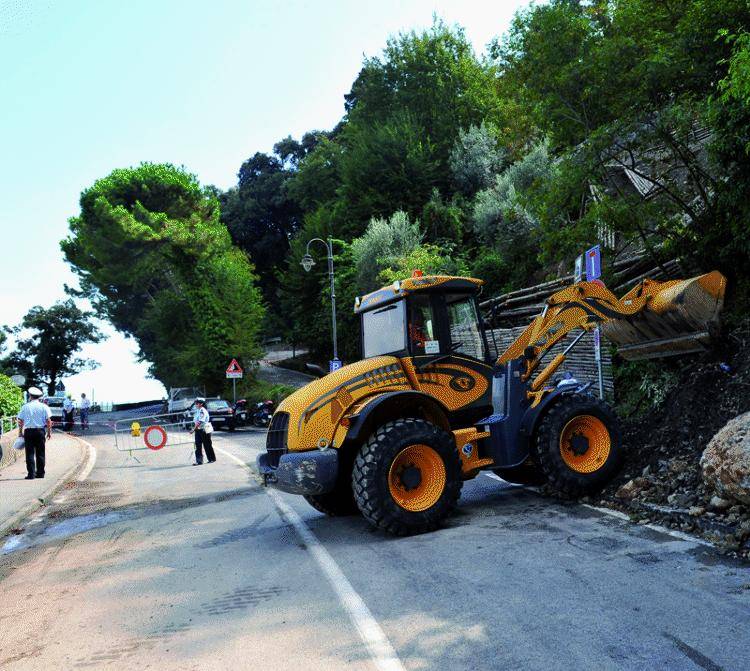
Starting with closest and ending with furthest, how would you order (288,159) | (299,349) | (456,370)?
(456,370), (299,349), (288,159)

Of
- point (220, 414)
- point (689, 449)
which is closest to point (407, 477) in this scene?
point (689, 449)

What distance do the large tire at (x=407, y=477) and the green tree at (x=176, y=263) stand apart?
3528cm

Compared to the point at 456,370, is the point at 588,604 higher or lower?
lower

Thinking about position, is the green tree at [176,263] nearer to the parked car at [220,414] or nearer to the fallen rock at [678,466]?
the parked car at [220,414]

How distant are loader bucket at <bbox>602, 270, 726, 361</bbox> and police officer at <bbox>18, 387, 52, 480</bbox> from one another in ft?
37.9

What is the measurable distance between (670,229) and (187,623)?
398 inches

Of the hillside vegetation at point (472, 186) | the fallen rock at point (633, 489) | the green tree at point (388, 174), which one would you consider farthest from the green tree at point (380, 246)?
the fallen rock at point (633, 489)

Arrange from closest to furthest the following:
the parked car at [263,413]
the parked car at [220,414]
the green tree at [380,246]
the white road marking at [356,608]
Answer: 1. the white road marking at [356,608]
2. the parked car at [220,414]
3. the parked car at [263,413]
4. the green tree at [380,246]

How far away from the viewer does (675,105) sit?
10602 millimetres

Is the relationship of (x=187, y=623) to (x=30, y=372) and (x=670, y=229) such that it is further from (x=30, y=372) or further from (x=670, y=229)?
(x=30, y=372)

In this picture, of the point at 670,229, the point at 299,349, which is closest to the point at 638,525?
the point at 670,229

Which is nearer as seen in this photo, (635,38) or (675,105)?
(675,105)

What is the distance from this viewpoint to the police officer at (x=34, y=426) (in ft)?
46.4

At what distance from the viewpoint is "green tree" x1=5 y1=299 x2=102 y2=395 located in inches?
2803
